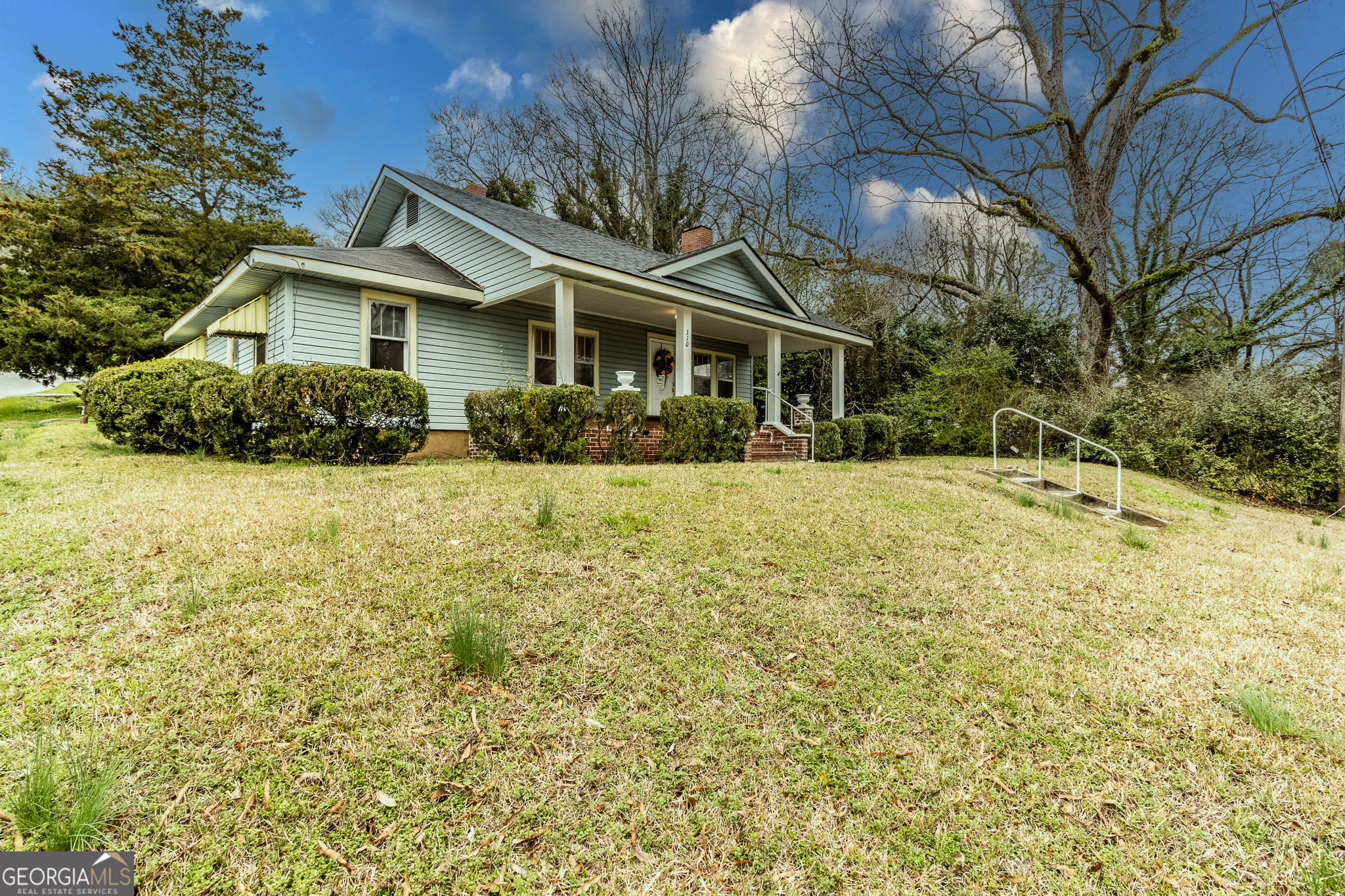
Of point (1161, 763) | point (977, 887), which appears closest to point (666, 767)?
point (977, 887)

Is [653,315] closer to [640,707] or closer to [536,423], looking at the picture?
[536,423]

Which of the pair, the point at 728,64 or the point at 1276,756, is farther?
the point at 728,64

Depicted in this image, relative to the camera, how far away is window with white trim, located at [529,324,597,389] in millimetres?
11617

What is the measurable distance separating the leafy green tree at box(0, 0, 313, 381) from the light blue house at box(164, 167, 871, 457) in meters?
4.18

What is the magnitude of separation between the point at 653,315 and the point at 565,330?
3.29m

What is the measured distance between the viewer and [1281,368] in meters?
12.5

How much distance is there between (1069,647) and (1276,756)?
0.91m

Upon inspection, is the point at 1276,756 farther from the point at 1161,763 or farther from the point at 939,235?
the point at 939,235

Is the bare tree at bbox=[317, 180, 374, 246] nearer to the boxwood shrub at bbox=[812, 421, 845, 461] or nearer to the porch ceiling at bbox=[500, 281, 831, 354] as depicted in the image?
the porch ceiling at bbox=[500, 281, 831, 354]

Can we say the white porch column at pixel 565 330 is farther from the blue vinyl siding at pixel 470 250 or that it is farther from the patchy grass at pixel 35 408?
the patchy grass at pixel 35 408

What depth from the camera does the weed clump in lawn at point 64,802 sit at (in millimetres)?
1661

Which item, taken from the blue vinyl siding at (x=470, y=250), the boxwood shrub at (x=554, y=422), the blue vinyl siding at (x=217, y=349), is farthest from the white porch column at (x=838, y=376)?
the blue vinyl siding at (x=217, y=349)

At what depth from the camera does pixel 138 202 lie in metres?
17.6

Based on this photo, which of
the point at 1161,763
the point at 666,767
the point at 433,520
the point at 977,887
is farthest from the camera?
the point at 433,520
